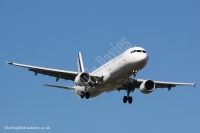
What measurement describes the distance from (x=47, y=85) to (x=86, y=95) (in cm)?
474

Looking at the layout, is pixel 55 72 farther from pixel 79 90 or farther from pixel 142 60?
pixel 142 60

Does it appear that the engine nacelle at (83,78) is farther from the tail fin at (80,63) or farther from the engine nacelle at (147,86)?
the tail fin at (80,63)

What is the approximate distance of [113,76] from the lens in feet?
175

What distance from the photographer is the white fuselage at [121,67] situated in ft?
169

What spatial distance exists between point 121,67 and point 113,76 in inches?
62.6

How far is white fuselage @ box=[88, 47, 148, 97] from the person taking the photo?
51562 millimetres

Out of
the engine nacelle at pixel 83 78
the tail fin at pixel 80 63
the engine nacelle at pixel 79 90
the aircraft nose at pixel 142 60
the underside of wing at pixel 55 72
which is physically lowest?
the engine nacelle at pixel 79 90

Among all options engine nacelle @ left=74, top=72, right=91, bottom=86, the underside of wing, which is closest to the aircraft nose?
the underside of wing

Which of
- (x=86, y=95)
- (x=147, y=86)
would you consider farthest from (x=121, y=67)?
(x=86, y=95)

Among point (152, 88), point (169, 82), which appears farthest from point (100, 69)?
point (169, 82)

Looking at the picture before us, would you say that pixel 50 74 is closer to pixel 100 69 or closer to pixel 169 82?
pixel 100 69

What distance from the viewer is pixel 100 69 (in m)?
56.6

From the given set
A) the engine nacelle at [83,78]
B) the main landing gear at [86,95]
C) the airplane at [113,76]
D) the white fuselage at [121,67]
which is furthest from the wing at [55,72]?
the white fuselage at [121,67]

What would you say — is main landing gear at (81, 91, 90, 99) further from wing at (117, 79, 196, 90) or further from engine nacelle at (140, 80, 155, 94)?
engine nacelle at (140, 80, 155, 94)
